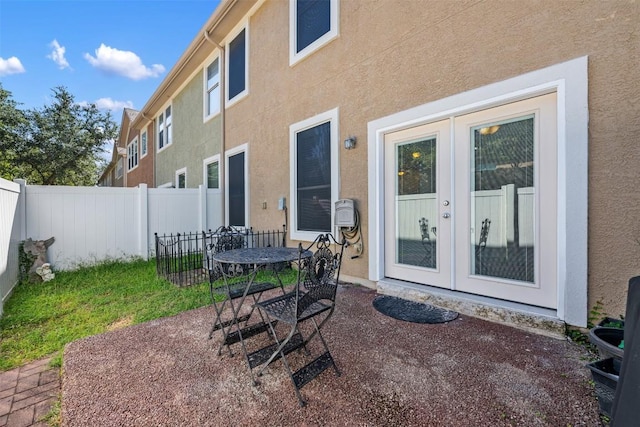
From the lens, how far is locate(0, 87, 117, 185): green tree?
14.7 meters

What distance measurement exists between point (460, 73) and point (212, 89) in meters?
7.12

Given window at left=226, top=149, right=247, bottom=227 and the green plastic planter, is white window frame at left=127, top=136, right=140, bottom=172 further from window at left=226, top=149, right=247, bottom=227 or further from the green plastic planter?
the green plastic planter

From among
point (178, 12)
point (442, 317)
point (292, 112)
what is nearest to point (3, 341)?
point (442, 317)

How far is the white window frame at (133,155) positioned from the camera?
1558cm

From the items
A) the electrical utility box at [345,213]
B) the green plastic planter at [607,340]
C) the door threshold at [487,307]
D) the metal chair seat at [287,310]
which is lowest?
the door threshold at [487,307]

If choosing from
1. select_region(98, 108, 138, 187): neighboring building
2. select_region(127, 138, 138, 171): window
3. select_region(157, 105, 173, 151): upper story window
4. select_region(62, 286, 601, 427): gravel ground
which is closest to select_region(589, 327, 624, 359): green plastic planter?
select_region(62, 286, 601, 427): gravel ground

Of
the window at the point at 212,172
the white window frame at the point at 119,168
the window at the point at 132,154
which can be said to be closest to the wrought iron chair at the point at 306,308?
the window at the point at 212,172

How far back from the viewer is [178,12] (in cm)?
995

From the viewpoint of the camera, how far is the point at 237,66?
719 centimetres

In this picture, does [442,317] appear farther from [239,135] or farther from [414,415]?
[239,135]

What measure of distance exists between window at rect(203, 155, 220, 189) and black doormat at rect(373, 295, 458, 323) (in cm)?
599

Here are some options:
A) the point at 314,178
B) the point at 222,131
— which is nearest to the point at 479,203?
the point at 314,178

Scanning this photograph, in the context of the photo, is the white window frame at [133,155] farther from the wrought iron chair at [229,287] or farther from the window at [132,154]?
the wrought iron chair at [229,287]

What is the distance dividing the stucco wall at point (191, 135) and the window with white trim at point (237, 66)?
3.28 ft
